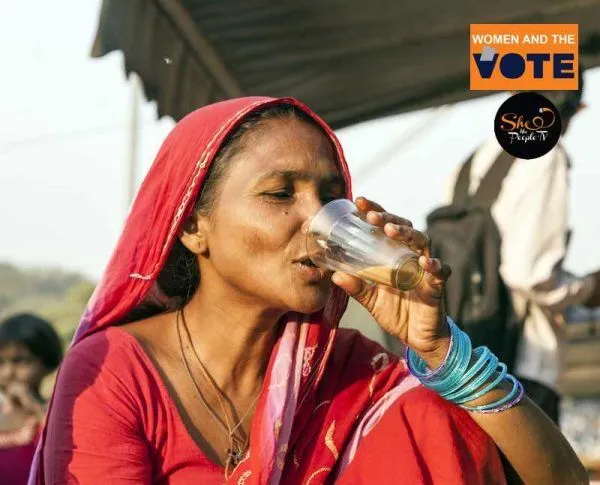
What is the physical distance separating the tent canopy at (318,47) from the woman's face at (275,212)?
6.59 ft

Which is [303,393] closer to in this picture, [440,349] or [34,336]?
[440,349]

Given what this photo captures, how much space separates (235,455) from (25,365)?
10.7 feet

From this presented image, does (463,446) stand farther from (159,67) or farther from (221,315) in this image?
(159,67)

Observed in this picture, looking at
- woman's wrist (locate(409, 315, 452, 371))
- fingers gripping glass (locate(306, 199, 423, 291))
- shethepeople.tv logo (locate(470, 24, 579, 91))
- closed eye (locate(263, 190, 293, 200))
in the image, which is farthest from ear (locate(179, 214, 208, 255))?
shethepeople.tv logo (locate(470, 24, 579, 91))

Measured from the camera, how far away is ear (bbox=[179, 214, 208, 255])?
2.72m

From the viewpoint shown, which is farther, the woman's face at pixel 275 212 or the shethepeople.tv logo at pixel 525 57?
the shethepeople.tv logo at pixel 525 57

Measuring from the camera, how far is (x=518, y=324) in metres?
4.97

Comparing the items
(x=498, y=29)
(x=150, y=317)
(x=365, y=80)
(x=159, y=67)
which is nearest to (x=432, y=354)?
(x=150, y=317)

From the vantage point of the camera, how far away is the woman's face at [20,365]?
5723 mm

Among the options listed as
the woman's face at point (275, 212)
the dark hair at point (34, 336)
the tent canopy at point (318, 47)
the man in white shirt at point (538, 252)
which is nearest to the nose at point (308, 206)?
the woman's face at point (275, 212)

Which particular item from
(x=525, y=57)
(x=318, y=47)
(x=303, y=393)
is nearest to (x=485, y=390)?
(x=303, y=393)

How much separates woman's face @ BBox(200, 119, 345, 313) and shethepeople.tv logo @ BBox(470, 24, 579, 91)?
5.91 ft

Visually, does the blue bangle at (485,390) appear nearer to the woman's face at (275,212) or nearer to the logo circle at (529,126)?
the woman's face at (275,212)

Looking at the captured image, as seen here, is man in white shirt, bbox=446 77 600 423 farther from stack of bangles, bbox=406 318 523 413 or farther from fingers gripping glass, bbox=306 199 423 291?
fingers gripping glass, bbox=306 199 423 291
